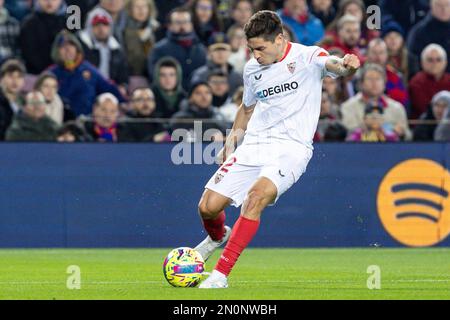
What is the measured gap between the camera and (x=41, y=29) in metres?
18.9

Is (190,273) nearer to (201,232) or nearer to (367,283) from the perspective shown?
(367,283)

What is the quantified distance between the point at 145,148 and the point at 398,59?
487 centimetres

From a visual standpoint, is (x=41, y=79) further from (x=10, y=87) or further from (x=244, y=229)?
(x=244, y=229)

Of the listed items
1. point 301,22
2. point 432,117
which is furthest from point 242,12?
point 432,117

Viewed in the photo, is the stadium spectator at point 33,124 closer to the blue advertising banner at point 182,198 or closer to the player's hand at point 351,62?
the blue advertising banner at point 182,198

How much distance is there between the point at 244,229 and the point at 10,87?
8.24 m

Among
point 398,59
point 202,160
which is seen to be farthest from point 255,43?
point 398,59

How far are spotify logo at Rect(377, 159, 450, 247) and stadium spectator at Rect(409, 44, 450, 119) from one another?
72.6 inches

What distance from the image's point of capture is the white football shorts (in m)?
11.1

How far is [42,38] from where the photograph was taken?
18.9 metres

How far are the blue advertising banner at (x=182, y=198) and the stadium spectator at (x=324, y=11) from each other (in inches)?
136

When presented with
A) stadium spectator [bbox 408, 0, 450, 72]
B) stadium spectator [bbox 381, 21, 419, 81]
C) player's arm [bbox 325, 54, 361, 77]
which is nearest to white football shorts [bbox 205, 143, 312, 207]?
player's arm [bbox 325, 54, 361, 77]

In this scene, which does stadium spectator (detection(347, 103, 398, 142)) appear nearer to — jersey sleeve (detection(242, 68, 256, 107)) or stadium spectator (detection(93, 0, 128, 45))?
stadium spectator (detection(93, 0, 128, 45))

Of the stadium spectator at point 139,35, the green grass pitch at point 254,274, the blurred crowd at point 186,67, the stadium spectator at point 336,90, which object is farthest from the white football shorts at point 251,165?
the stadium spectator at point 139,35
